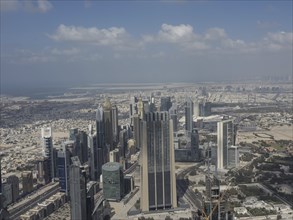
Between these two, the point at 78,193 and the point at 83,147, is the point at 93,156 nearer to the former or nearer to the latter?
the point at 83,147

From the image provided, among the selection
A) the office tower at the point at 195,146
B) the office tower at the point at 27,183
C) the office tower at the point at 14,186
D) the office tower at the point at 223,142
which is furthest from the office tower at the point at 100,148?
the office tower at the point at 223,142

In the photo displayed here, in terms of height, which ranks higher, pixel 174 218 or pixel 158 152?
pixel 158 152

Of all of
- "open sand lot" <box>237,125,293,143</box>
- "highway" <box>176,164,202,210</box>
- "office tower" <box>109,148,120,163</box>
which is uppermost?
"office tower" <box>109,148,120,163</box>

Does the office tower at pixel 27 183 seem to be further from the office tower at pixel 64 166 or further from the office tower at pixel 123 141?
the office tower at pixel 123 141

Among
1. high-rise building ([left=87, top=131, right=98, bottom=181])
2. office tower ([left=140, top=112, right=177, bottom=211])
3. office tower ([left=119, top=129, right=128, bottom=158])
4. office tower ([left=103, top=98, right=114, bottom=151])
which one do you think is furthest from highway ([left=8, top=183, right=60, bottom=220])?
office tower ([left=119, top=129, right=128, bottom=158])

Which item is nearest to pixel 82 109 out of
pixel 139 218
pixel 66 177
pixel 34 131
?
pixel 34 131

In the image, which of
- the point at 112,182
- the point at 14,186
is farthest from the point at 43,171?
the point at 112,182

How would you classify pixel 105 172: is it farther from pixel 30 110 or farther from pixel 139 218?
pixel 30 110

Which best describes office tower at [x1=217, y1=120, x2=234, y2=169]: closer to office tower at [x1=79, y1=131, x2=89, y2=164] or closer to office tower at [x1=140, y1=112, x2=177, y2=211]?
office tower at [x1=140, y1=112, x2=177, y2=211]
